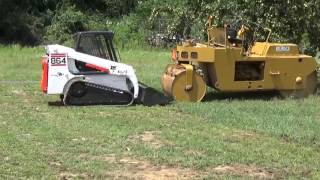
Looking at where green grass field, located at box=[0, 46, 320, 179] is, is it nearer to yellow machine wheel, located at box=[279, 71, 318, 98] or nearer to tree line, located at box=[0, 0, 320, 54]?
yellow machine wheel, located at box=[279, 71, 318, 98]

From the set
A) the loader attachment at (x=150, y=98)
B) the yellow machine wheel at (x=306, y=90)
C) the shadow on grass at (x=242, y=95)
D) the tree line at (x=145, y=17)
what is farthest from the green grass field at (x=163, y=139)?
the tree line at (x=145, y=17)

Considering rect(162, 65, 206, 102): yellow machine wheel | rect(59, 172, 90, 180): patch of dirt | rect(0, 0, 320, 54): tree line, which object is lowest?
rect(59, 172, 90, 180): patch of dirt

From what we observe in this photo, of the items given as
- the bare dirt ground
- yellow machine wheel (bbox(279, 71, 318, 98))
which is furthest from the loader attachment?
the bare dirt ground

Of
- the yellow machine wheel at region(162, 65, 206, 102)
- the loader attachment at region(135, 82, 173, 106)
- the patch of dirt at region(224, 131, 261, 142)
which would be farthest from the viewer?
the yellow machine wheel at region(162, 65, 206, 102)

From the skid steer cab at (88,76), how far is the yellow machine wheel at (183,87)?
0.40 metres

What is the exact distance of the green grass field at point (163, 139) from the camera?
7.21m

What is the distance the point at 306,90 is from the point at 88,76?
4646 millimetres

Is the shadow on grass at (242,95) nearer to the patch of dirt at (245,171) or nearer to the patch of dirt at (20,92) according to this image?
the patch of dirt at (20,92)

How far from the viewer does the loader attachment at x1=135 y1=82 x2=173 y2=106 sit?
482 inches

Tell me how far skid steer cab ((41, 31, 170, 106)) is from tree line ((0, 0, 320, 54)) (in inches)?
141

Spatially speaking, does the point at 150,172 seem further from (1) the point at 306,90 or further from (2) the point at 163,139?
(1) the point at 306,90

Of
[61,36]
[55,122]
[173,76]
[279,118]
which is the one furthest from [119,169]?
[61,36]

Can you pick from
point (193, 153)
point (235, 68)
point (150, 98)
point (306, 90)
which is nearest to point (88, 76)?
point (150, 98)

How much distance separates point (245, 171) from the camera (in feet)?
23.8
